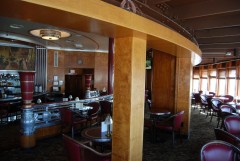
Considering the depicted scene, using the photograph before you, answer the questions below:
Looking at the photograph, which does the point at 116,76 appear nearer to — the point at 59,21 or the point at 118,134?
the point at 118,134

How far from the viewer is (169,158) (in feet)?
13.3

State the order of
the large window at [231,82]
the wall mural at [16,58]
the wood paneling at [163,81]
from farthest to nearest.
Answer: the large window at [231,82], the wall mural at [16,58], the wood paneling at [163,81]

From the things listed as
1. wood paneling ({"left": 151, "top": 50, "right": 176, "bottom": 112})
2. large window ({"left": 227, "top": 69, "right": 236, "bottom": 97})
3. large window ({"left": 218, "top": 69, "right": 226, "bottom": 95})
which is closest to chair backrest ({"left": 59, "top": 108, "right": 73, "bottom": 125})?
wood paneling ({"left": 151, "top": 50, "right": 176, "bottom": 112})

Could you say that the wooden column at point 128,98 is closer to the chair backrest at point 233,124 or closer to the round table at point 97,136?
the round table at point 97,136

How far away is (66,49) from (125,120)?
955 centimetres

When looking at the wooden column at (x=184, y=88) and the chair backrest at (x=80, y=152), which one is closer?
the chair backrest at (x=80, y=152)

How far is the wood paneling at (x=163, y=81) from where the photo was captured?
5.72 metres

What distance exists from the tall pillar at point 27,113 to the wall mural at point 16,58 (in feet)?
20.3

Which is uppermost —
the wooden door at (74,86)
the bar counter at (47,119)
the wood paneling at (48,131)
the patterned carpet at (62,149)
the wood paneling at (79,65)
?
the wood paneling at (79,65)

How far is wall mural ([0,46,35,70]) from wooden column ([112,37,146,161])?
868 centimetres

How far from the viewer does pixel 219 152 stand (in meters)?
2.37


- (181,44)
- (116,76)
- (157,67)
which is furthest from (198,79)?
(116,76)

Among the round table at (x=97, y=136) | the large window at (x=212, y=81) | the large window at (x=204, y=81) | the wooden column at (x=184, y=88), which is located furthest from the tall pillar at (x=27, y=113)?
the large window at (x=204, y=81)

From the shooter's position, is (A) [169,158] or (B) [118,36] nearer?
(B) [118,36]
